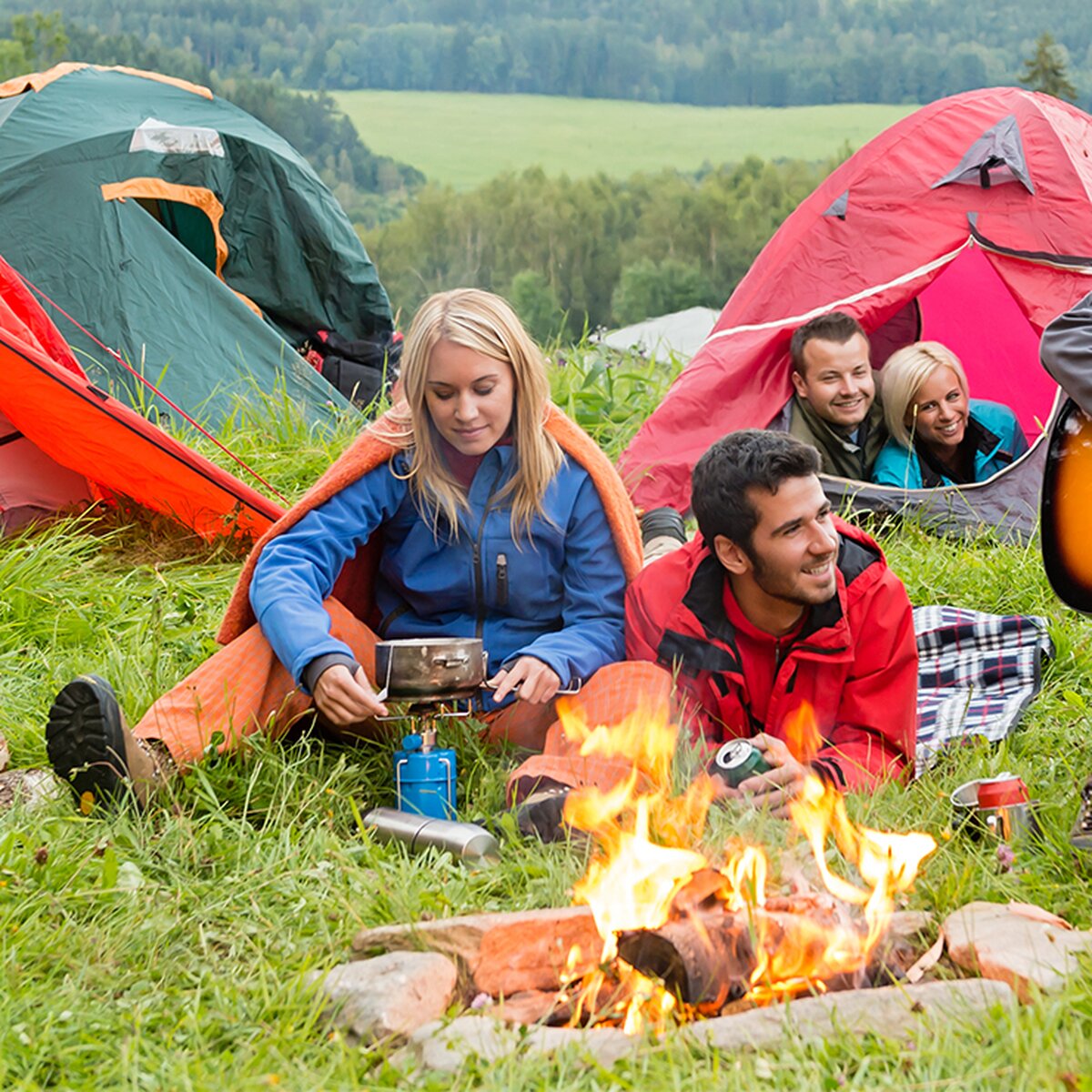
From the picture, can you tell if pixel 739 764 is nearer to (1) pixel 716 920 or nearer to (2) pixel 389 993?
(1) pixel 716 920

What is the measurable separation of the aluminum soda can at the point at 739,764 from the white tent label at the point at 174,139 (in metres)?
4.83

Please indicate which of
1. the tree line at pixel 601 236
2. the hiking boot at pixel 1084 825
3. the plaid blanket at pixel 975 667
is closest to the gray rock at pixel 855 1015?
the hiking boot at pixel 1084 825

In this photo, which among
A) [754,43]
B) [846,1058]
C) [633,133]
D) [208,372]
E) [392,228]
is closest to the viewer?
[846,1058]

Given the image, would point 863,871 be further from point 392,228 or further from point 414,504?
point 392,228

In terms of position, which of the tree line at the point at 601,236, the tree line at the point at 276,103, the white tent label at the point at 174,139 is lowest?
the tree line at the point at 601,236

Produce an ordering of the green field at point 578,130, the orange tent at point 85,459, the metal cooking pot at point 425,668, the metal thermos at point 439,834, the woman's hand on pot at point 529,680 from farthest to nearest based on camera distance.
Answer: the green field at point 578,130 < the orange tent at point 85,459 < the woman's hand on pot at point 529,680 < the metal cooking pot at point 425,668 < the metal thermos at point 439,834

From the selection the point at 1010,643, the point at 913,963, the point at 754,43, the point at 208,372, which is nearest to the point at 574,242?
the point at 208,372

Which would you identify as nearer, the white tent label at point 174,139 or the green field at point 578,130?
the white tent label at point 174,139

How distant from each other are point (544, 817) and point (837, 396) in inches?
107

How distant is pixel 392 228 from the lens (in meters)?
28.0

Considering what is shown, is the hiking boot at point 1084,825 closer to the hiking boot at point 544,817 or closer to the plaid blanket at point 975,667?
the plaid blanket at point 975,667

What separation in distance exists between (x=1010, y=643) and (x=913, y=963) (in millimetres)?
1719

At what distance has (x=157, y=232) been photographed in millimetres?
6121

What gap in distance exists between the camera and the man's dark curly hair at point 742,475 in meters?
2.74
